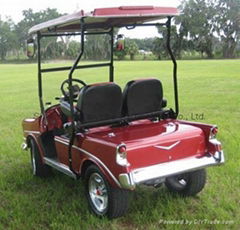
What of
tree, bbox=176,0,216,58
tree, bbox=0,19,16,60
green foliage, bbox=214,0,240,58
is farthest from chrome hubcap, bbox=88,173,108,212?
tree, bbox=0,19,16,60

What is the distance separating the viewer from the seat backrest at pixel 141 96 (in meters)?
4.48

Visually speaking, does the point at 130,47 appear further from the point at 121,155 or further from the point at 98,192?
the point at 121,155

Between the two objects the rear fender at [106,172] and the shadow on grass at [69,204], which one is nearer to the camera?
the rear fender at [106,172]

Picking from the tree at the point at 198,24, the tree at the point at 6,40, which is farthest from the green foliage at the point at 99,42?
the tree at the point at 6,40

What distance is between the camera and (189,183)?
4480 mm

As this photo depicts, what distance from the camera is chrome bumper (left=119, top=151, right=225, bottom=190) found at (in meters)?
3.59

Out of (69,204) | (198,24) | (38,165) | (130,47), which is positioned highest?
(198,24)

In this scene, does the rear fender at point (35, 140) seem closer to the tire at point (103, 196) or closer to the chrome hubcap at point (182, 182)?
the tire at point (103, 196)

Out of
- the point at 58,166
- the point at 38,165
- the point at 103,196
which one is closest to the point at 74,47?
the point at 38,165

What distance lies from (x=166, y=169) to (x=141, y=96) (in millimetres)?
1015

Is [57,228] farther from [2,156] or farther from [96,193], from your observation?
[2,156]

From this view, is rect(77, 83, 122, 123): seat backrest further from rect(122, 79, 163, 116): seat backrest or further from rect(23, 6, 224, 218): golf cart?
rect(122, 79, 163, 116): seat backrest

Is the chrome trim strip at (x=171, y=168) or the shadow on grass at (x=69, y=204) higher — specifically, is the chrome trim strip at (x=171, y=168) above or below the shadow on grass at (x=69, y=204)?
above

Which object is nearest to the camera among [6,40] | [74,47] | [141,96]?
[141,96]
